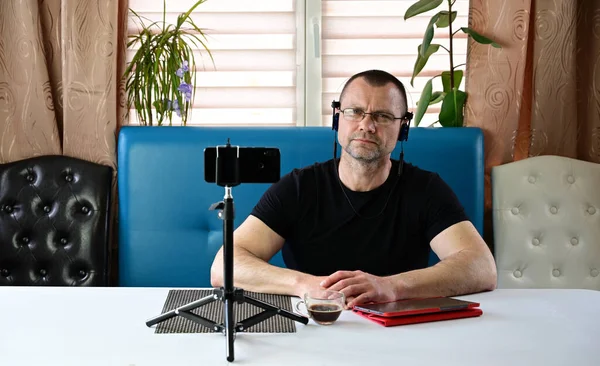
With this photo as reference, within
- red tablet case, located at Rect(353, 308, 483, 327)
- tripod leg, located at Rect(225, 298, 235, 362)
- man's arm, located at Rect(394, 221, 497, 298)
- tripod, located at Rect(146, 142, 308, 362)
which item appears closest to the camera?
tripod leg, located at Rect(225, 298, 235, 362)

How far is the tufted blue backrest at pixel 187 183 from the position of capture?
2475mm

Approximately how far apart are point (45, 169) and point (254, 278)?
4.05ft

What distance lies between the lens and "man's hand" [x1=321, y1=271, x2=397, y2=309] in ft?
4.83

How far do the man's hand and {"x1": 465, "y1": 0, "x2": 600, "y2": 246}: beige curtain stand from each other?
128cm

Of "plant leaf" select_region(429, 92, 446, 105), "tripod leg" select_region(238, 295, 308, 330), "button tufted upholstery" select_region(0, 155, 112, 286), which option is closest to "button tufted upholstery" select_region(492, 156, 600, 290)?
"plant leaf" select_region(429, 92, 446, 105)

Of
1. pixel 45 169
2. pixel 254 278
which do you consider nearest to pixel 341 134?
pixel 254 278

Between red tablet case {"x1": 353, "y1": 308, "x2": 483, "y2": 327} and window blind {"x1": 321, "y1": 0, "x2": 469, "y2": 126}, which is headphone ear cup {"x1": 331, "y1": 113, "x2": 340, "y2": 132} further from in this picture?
red tablet case {"x1": 353, "y1": 308, "x2": 483, "y2": 327}

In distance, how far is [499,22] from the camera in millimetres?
2617

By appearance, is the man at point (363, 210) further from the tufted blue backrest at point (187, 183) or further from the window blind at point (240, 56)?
the window blind at point (240, 56)

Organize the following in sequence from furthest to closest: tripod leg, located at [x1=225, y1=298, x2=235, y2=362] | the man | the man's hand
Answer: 1. the man
2. the man's hand
3. tripod leg, located at [x1=225, y1=298, x2=235, y2=362]

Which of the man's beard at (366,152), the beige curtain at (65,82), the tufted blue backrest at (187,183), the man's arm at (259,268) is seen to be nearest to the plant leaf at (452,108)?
the tufted blue backrest at (187,183)

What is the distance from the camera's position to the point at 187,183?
2.47 meters

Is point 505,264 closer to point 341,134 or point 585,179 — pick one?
point 585,179

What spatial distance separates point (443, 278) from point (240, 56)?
152 centimetres
